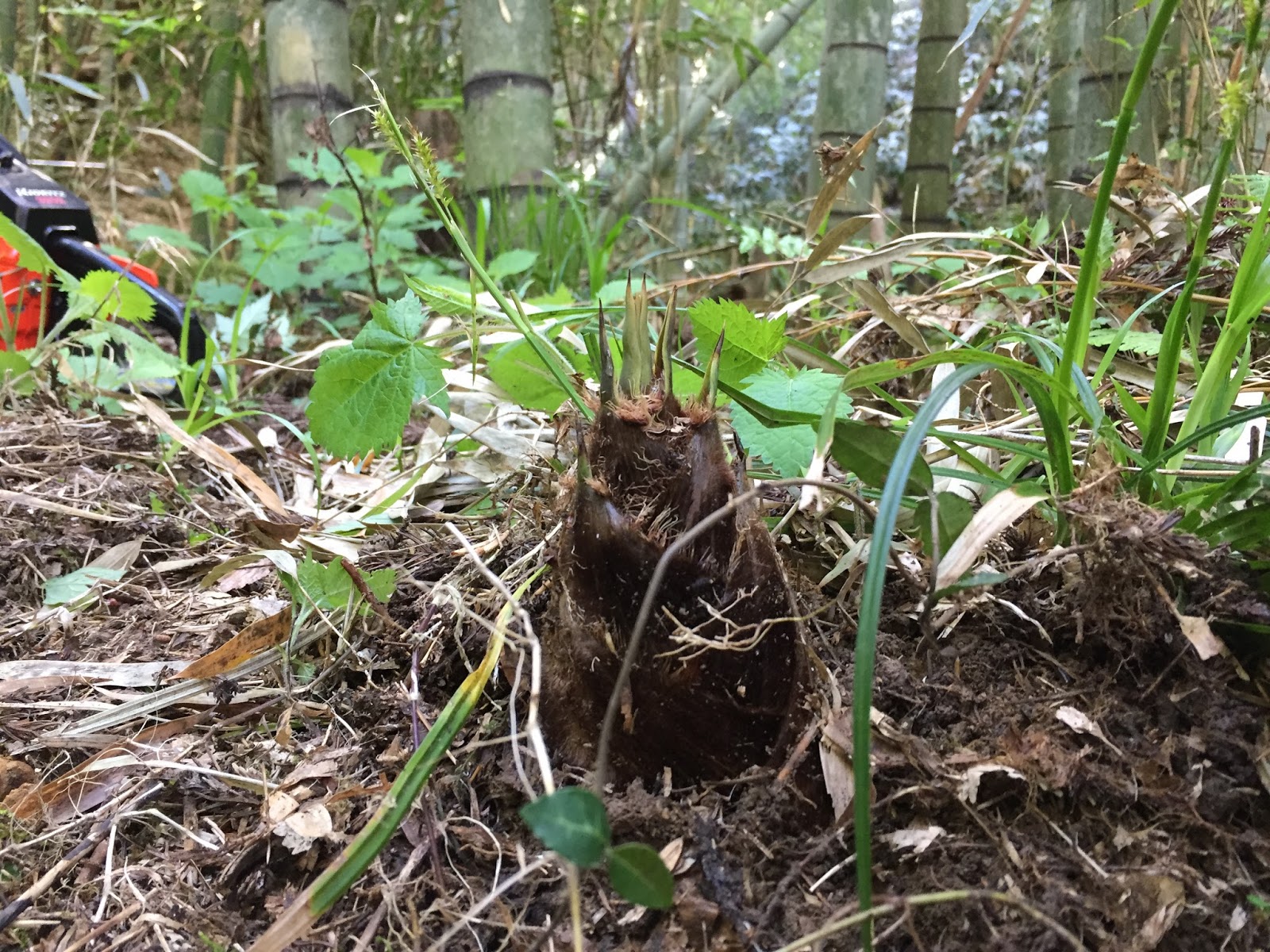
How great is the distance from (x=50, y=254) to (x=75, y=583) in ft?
3.53

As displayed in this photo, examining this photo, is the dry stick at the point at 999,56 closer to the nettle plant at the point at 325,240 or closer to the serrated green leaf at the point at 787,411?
the serrated green leaf at the point at 787,411

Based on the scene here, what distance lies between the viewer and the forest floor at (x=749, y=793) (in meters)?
0.48

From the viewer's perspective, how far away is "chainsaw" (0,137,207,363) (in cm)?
153

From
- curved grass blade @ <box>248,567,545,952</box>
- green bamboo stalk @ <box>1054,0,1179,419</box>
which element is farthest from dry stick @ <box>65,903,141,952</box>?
green bamboo stalk @ <box>1054,0,1179,419</box>

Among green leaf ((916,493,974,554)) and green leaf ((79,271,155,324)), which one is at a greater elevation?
green leaf ((79,271,155,324))

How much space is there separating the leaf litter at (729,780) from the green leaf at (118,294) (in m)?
0.71

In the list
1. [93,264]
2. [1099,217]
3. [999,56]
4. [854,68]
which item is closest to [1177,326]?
[1099,217]

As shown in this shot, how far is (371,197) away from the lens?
2473mm

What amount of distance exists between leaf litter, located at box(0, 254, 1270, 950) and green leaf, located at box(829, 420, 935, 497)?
0.10 meters

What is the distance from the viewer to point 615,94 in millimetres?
3102

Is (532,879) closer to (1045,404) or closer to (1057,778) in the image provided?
(1057,778)

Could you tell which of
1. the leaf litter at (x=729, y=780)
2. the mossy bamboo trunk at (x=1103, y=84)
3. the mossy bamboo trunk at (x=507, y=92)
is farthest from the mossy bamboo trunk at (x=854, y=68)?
the leaf litter at (x=729, y=780)

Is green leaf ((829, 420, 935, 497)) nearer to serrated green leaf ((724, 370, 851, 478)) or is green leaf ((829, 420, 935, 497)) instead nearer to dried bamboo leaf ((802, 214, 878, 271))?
serrated green leaf ((724, 370, 851, 478))

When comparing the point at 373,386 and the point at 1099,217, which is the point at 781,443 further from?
the point at 373,386
